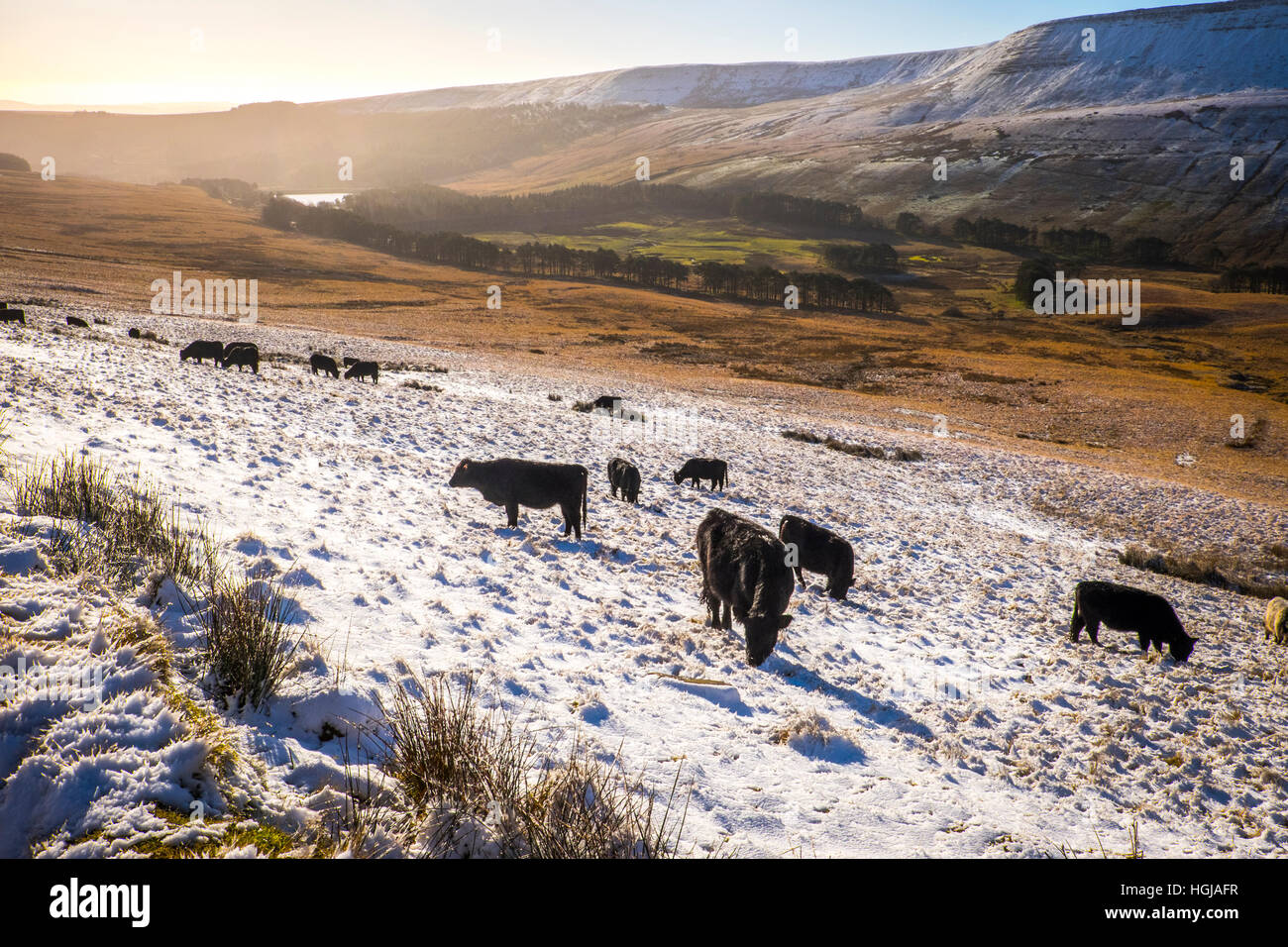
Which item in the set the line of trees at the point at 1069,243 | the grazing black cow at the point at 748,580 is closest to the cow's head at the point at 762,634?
the grazing black cow at the point at 748,580

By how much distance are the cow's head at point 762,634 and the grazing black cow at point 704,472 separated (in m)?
9.94

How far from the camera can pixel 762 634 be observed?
7.96 meters

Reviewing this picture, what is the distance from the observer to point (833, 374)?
58.2 m

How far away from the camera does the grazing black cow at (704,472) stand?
58.5 feet

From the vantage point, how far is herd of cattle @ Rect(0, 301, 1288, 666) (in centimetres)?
840

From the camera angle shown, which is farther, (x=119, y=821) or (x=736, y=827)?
(x=736, y=827)

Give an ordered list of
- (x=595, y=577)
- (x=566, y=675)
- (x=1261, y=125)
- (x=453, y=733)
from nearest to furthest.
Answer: (x=453, y=733) < (x=566, y=675) < (x=595, y=577) < (x=1261, y=125)

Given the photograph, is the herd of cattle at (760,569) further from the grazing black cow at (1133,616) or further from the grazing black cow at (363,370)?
the grazing black cow at (363,370)

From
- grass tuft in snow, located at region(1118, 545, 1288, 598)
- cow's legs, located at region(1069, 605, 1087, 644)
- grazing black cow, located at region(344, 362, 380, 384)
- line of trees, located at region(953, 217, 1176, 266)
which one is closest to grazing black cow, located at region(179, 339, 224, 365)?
grazing black cow, located at region(344, 362, 380, 384)

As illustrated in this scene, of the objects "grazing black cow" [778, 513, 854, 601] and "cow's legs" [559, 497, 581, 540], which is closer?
"grazing black cow" [778, 513, 854, 601]

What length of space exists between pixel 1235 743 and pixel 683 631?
6926 millimetres

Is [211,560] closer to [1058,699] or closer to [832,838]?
[832,838]

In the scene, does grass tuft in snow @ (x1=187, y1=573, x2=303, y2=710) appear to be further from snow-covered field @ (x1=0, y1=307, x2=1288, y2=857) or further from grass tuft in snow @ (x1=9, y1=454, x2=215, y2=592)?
grass tuft in snow @ (x1=9, y1=454, x2=215, y2=592)

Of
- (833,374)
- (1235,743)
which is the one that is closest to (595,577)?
(1235,743)
